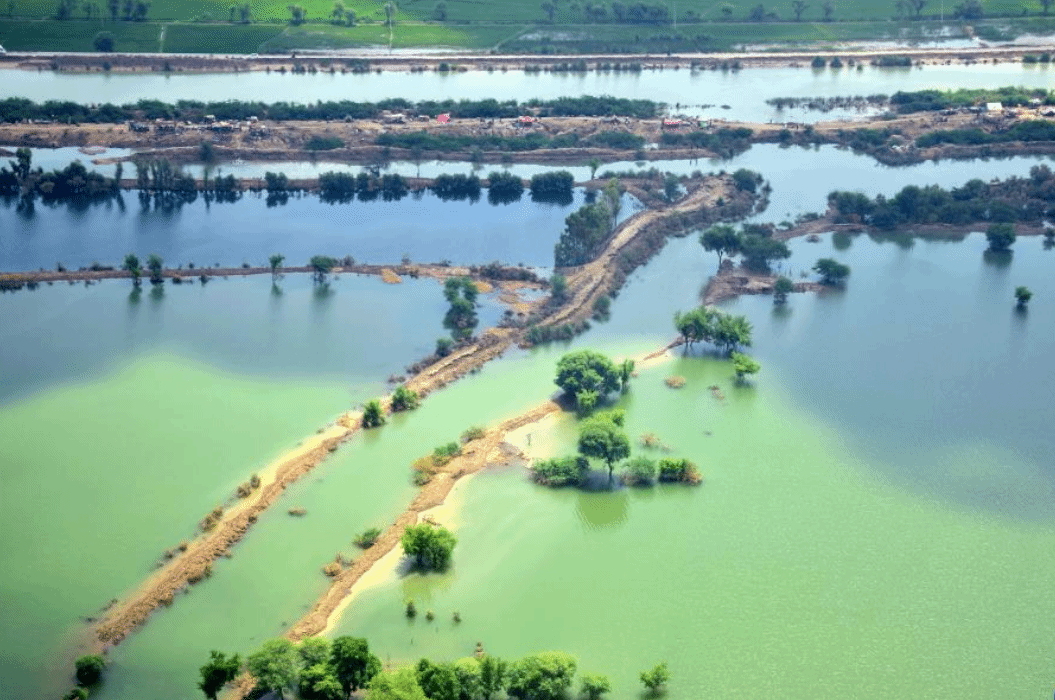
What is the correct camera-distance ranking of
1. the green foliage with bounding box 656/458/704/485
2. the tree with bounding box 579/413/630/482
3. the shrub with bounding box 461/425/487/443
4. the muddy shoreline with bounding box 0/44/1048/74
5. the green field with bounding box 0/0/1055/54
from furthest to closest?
the green field with bounding box 0/0/1055/54 < the muddy shoreline with bounding box 0/44/1048/74 < the shrub with bounding box 461/425/487/443 < the green foliage with bounding box 656/458/704/485 < the tree with bounding box 579/413/630/482

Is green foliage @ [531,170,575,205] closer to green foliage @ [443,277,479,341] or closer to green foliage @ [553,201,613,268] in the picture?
green foliage @ [553,201,613,268]

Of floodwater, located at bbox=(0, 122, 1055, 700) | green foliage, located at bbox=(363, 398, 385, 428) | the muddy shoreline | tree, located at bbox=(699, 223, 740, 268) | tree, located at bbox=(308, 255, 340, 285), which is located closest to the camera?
floodwater, located at bbox=(0, 122, 1055, 700)

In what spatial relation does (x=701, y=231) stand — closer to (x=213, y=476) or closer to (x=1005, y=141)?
(x=1005, y=141)

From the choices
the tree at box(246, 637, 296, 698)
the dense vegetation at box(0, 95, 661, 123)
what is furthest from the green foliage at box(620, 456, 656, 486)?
the dense vegetation at box(0, 95, 661, 123)

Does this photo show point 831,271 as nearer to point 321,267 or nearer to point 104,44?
point 321,267

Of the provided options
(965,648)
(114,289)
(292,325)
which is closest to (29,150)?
(114,289)

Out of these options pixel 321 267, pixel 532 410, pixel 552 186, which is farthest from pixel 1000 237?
pixel 321 267
